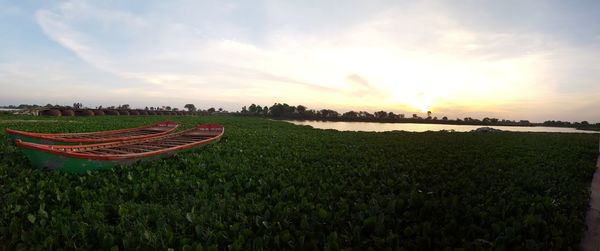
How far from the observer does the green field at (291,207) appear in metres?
4.16

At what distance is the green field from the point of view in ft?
13.7

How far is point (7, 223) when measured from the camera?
4.89m

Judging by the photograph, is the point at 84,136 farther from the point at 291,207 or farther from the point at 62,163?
the point at 291,207

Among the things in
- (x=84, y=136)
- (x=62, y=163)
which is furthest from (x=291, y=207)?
(x=84, y=136)

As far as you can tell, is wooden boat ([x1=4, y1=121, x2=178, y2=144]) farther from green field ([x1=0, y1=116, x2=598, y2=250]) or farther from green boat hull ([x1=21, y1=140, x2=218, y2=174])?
green boat hull ([x1=21, y1=140, x2=218, y2=174])

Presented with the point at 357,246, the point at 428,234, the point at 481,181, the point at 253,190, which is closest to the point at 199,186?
the point at 253,190

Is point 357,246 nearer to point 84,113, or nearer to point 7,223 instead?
point 7,223

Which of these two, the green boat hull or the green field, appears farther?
the green boat hull

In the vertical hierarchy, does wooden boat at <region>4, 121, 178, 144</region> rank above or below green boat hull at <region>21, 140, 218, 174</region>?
above

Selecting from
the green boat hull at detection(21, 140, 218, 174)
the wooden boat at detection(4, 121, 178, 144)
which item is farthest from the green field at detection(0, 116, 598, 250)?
the wooden boat at detection(4, 121, 178, 144)

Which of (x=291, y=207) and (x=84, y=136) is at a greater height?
(x=84, y=136)

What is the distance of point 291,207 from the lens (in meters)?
5.37

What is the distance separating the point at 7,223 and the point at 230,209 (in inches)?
134

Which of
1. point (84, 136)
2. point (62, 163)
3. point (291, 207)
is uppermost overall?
point (84, 136)
